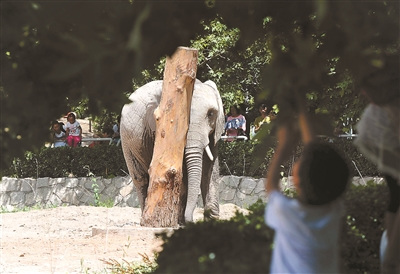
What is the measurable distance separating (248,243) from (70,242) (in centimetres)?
768

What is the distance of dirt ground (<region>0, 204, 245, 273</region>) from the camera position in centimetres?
946

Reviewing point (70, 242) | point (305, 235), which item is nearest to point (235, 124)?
point (70, 242)

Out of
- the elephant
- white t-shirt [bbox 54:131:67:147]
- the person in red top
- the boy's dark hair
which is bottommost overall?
the boy's dark hair

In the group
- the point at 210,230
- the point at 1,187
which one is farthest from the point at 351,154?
the point at 210,230

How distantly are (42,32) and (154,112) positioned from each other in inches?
301

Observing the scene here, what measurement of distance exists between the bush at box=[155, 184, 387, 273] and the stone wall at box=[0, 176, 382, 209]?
13.1m

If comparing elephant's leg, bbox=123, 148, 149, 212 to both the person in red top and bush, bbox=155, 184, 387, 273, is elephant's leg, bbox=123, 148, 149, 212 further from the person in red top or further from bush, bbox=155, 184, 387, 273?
bush, bbox=155, 184, 387, 273

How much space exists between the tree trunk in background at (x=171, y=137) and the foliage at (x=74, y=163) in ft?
24.3

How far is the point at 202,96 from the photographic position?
476 inches

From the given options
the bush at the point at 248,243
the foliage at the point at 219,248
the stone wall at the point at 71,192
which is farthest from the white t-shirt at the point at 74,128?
the foliage at the point at 219,248

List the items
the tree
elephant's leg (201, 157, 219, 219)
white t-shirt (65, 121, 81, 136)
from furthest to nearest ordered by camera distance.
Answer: white t-shirt (65, 121, 81, 136), elephant's leg (201, 157, 219, 219), the tree

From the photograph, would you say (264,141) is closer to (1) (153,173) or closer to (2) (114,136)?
(1) (153,173)

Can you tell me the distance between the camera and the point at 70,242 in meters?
11.6

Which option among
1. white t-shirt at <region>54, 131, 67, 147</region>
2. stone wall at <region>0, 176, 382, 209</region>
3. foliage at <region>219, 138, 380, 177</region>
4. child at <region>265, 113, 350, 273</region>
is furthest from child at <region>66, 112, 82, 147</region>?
child at <region>265, 113, 350, 273</region>
